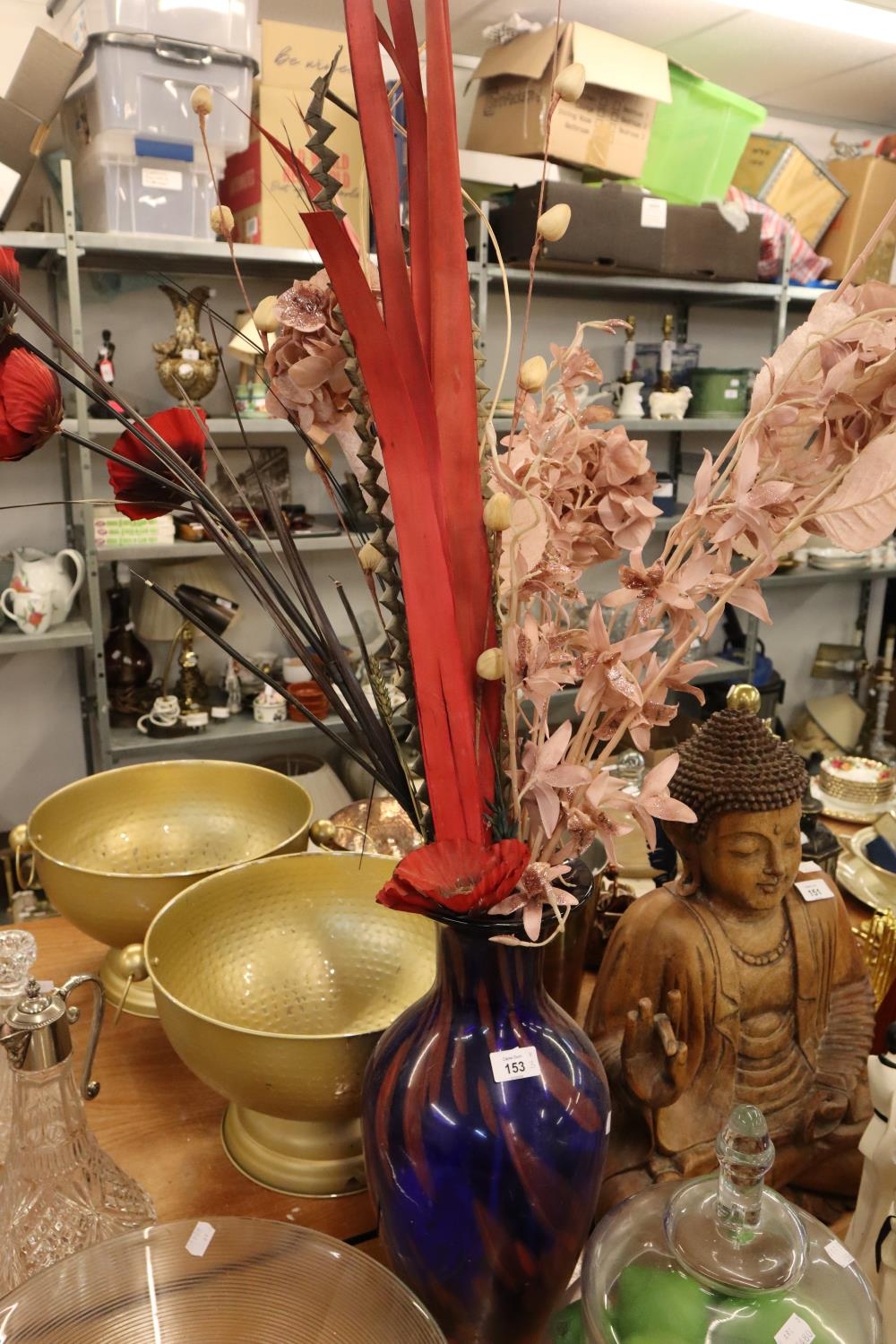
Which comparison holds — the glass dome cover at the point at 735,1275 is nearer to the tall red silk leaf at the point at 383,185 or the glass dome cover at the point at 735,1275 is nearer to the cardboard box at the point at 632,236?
the tall red silk leaf at the point at 383,185

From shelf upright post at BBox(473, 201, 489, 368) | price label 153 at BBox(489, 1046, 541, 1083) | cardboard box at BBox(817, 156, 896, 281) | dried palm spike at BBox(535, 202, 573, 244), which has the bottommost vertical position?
price label 153 at BBox(489, 1046, 541, 1083)

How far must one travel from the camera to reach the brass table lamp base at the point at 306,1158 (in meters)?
0.79

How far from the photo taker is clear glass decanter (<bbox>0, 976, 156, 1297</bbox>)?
654mm

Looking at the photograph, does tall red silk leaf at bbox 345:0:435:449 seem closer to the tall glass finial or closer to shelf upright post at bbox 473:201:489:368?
the tall glass finial

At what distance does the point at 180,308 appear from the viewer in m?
2.43

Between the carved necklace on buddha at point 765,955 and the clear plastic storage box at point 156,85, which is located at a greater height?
the clear plastic storage box at point 156,85

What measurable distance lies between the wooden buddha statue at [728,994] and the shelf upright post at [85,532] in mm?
1580

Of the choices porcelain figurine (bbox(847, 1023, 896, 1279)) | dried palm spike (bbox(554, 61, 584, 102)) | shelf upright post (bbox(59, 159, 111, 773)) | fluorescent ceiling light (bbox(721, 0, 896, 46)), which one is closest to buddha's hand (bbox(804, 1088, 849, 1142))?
porcelain figurine (bbox(847, 1023, 896, 1279))

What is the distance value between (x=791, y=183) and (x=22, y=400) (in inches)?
124

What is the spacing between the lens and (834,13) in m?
2.36

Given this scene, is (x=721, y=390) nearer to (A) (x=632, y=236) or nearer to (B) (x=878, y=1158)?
(A) (x=632, y=236)

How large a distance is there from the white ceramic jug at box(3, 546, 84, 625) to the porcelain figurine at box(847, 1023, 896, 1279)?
2.15 metres

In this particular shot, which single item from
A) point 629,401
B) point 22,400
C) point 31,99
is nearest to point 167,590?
point 31,99

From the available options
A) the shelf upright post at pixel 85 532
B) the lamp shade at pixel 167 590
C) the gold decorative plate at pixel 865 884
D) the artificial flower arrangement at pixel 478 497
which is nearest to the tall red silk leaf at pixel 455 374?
the artificial flower arrangement at pixel 478 497
